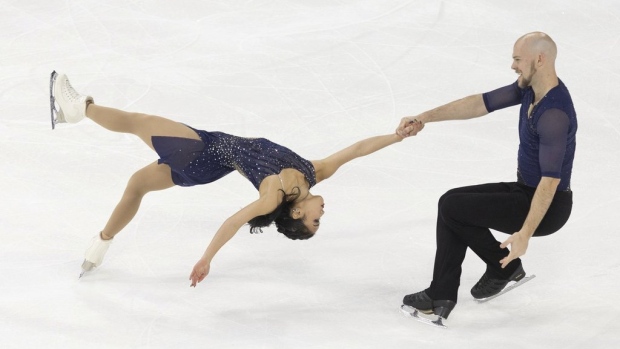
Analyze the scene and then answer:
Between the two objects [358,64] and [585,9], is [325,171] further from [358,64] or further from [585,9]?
[585,9]

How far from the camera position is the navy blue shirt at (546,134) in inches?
171

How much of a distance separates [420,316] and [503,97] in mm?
1131

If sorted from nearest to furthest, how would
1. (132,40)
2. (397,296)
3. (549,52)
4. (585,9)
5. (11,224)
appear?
(549,52), (397,296), (11,224), (132,40), (585,9)

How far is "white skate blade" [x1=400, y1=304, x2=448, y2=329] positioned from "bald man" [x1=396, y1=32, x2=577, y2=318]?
3 cm

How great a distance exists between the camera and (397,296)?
500 centimetres

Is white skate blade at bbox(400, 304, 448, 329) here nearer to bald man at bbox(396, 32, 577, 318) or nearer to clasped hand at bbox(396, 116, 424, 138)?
bald man at bbox(396, 32, 577, 318)

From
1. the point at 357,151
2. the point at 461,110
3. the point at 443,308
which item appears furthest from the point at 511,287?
the point at 357,151

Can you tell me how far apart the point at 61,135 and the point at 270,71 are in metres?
1.68

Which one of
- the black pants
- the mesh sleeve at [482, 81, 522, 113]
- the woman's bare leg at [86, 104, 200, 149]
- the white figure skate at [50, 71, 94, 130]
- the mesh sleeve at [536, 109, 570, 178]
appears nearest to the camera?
the mesh sleeve at [536, 109, 570, 178]

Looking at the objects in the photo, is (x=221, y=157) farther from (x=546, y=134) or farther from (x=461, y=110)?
(x=546, y=134)

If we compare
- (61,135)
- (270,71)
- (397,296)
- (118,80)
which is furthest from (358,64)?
Answer: (397,296)

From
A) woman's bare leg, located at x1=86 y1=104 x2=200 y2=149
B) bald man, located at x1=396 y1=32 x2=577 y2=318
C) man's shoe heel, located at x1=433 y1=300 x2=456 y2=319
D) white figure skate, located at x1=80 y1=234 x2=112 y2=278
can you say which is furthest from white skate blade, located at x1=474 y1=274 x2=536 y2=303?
white figure skate, located at x1=80 y1=234 x2=112 y2=278

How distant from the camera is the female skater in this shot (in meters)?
4.80

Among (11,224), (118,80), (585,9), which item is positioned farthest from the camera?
(585,9)
